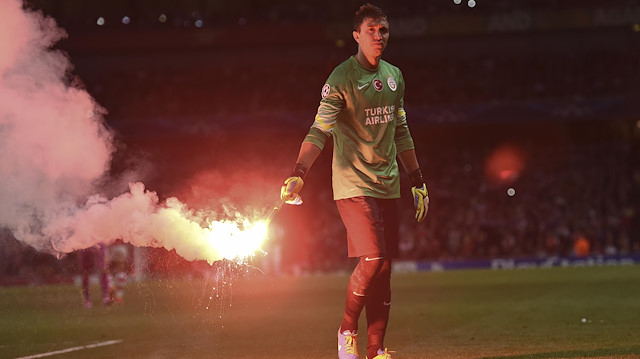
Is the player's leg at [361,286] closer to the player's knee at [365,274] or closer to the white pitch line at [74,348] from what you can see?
the player's knee at [365,274]

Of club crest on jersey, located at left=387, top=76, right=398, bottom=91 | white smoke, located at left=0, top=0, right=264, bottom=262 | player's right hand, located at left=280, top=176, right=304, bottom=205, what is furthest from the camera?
white smoke, located at left=0, top=0, right=264, bottom=262

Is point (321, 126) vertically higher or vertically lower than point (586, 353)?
higher

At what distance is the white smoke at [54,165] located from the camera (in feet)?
26.9

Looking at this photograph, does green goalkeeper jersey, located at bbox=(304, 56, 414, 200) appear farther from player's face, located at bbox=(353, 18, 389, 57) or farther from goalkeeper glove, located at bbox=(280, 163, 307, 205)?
goalkeeper glove, located at bbox=(280, 163, 307, 205)

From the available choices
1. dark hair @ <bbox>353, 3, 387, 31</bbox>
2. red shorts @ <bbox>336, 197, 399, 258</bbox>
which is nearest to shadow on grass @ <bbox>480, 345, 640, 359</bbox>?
red shorts @ <bbox>336, 197, 399, 258</bbox>

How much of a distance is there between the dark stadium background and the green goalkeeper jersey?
2034 cm

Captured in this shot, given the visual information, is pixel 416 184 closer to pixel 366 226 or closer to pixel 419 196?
pixel 419 196

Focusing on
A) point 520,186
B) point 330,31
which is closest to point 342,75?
point 520,186

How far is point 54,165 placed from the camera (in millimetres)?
8883

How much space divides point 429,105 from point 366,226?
1033 inches

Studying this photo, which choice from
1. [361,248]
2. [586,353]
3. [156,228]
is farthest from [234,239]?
[586,353]

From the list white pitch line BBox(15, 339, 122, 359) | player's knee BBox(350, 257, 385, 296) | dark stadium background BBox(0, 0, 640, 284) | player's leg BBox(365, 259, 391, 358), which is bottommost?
white pitch line BBox(15, 339, 122, 359)

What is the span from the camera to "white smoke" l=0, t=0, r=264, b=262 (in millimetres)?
8211

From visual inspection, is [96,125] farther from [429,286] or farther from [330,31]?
[330,31]
